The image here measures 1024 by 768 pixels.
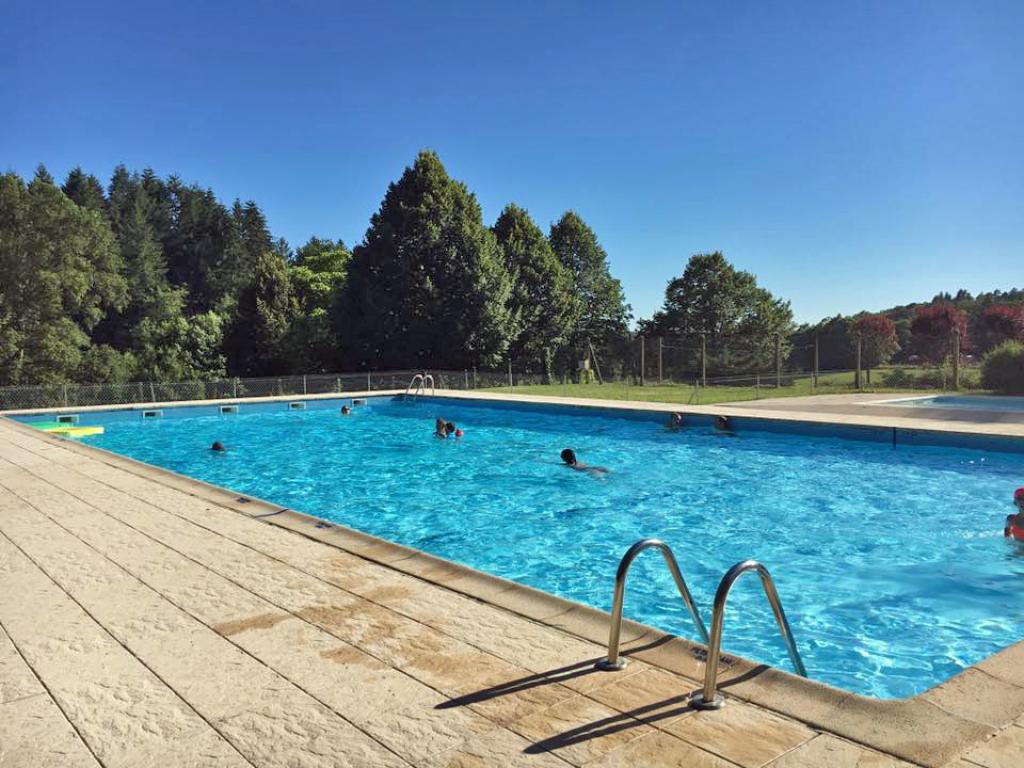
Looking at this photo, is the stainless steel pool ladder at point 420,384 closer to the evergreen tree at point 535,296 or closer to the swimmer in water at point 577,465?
the evergreen tree at point 535,296

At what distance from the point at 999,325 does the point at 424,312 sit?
959 inches

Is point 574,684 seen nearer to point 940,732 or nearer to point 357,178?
point 940,732

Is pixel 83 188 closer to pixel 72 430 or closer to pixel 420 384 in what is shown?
pixel 420 384

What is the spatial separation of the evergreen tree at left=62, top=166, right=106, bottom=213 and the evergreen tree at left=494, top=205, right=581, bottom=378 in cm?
3329

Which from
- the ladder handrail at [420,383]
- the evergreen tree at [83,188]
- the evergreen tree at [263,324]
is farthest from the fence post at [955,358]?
the evergreen tree at [83,188]

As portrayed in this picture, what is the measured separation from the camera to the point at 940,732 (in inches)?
94.3

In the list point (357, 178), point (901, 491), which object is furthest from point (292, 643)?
point (357, 178)

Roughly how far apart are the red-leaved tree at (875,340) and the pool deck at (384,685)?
22755 mm

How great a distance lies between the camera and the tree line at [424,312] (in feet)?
90.5

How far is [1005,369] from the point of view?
19125 millimetres

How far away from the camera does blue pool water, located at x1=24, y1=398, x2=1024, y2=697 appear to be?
219 inches

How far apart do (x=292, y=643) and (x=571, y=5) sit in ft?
49.7

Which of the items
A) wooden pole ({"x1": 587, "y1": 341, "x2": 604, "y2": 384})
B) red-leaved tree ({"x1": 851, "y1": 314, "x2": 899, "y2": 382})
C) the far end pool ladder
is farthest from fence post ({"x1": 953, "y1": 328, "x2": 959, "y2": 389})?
the far end pool ladder

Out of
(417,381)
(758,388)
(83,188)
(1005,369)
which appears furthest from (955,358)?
(83,188)
